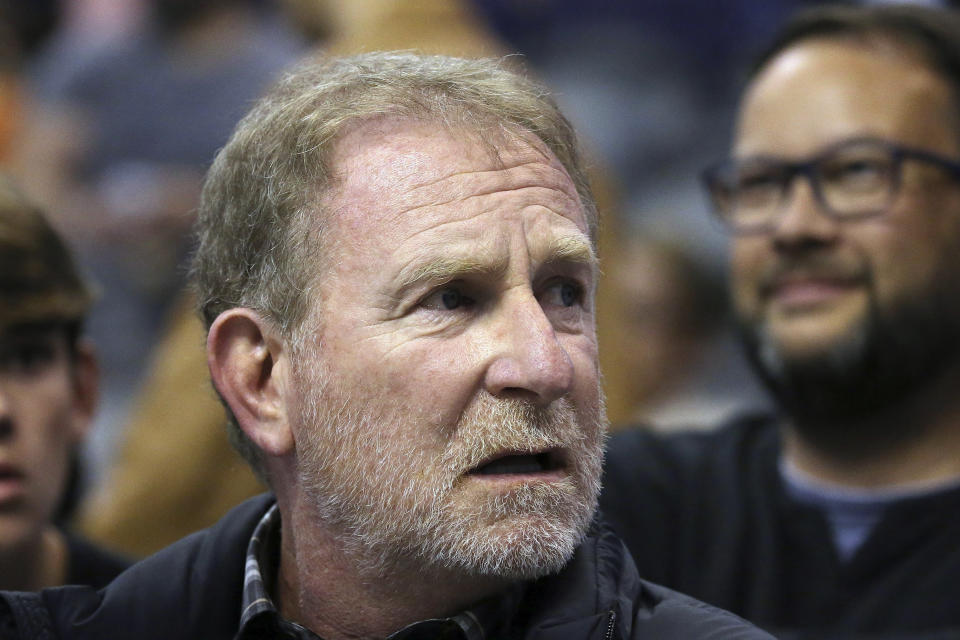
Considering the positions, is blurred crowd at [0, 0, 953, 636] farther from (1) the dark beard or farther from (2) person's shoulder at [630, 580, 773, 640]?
(2) person's shoulder at [630, 580, 773, 640]

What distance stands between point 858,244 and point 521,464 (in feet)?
6.08

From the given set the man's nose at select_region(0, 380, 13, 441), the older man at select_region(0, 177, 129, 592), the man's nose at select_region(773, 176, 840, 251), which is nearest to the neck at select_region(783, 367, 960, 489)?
the man's nose at select_region(773, 176, 840, 251)

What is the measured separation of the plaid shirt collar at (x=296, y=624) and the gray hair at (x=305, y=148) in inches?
8.8

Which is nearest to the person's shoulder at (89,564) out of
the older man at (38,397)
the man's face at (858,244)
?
the older man at (38,397)

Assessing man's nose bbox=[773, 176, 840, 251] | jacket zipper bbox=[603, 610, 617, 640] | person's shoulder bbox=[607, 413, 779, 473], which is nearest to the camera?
jacket zipper bbox=[603, 610, 617, 640]

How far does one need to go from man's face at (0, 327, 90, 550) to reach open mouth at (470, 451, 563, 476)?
4.13 ft

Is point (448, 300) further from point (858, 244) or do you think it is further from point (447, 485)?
point (858, 244)

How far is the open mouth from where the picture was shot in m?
2.49

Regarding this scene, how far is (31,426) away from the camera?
128 inches

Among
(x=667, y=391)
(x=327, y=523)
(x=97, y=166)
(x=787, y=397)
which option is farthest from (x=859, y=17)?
(x=97, y=166)

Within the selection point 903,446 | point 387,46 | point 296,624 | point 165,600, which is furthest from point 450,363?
point 387,46

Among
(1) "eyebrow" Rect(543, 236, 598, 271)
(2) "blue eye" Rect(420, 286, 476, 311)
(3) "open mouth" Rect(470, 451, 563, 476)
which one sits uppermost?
(1) "eyebrow" Rect(543, 236, 598, 271)

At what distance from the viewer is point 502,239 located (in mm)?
2535

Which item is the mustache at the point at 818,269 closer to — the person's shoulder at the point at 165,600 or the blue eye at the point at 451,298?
the blue eye at the point at 451,298
